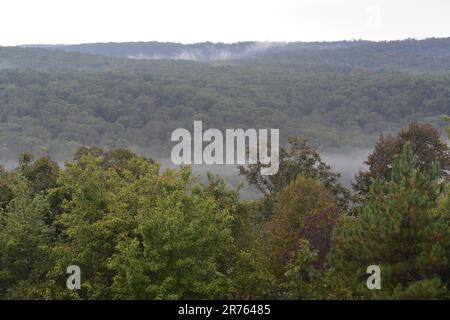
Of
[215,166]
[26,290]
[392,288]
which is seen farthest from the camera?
[215,166]

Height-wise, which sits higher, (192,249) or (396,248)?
(396,248)

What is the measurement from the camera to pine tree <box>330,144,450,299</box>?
55.9ft

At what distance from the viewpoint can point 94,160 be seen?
21625 mm

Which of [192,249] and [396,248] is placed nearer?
[396,248]

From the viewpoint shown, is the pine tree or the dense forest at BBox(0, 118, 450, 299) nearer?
the pine tree

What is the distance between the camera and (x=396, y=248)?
58.7 feet

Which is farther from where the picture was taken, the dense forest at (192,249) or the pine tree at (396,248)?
the dense forest at (192,249)

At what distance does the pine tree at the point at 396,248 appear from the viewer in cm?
1705

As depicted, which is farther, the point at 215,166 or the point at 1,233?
the point at 215,166

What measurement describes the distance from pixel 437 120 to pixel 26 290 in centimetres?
18398

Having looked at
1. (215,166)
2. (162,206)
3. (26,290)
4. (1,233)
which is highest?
(162,206)
